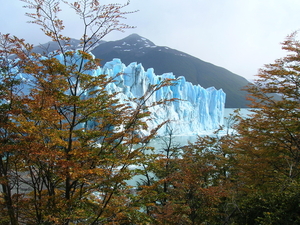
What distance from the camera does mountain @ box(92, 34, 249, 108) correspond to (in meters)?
88.7

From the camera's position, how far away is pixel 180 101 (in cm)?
2911

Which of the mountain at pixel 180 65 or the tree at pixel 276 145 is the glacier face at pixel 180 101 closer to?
the tree at pixel 276 145

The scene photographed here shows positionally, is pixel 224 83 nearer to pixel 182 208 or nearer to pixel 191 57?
pixel 191 57

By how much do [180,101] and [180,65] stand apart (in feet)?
252

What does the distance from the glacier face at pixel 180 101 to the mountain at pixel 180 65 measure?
5230 centimetres

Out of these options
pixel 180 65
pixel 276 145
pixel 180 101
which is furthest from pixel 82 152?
pixel 180 65

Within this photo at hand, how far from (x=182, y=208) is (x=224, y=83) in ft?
318

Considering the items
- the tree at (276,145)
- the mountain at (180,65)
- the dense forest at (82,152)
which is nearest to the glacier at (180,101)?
the tree at (276,145)

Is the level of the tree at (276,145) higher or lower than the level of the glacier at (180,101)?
lower

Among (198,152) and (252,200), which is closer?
(252,200)

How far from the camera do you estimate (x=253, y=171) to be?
5.77 m

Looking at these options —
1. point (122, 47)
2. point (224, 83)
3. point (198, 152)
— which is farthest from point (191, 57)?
point (198, 152)

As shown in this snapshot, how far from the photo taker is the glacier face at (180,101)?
26.4 meters

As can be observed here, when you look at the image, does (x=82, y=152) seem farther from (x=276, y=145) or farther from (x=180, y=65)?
(x=180, y=65)
